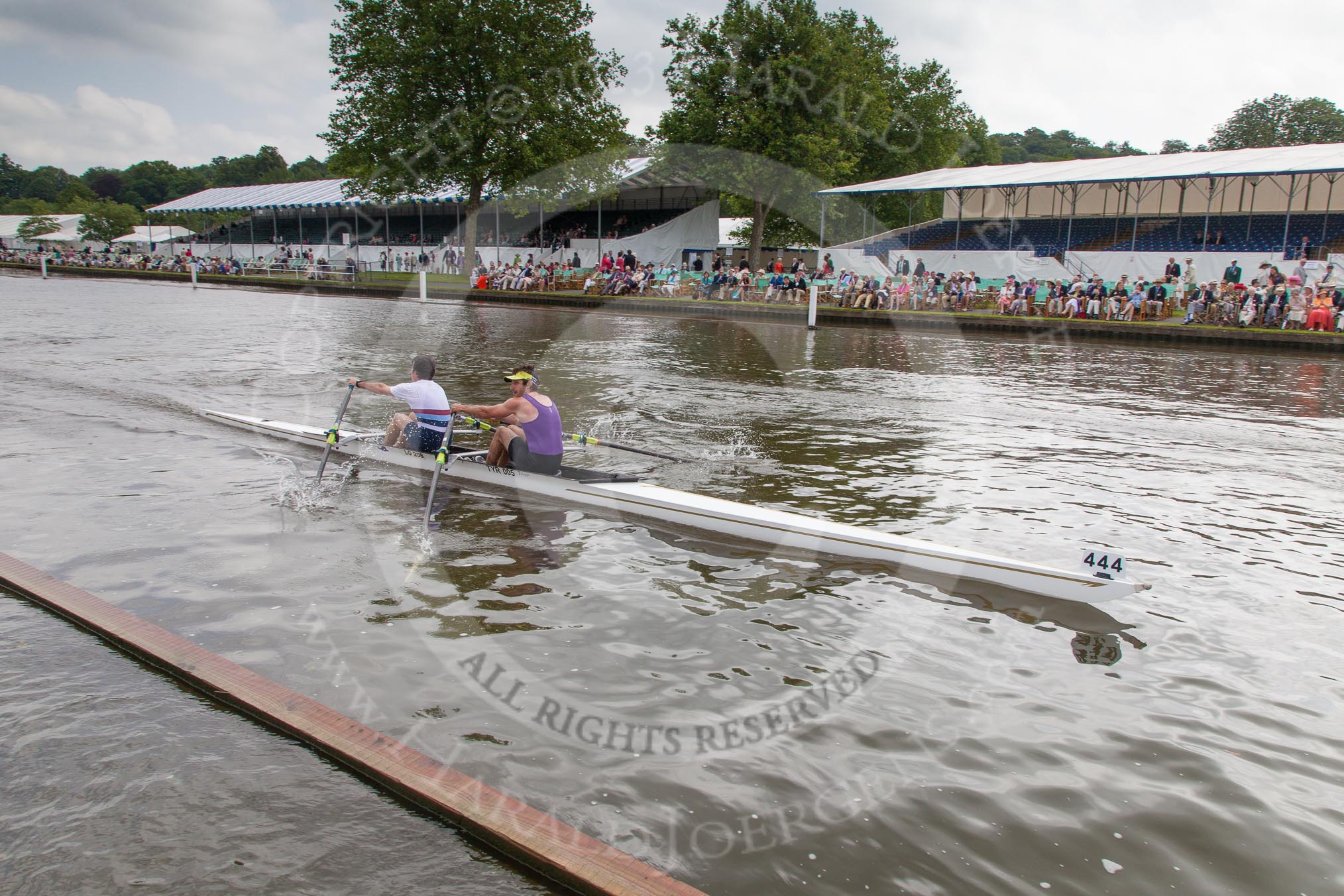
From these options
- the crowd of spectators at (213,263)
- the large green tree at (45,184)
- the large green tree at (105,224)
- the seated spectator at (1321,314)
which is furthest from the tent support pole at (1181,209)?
the large green tree at (45,184)

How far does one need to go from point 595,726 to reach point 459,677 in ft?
3.06

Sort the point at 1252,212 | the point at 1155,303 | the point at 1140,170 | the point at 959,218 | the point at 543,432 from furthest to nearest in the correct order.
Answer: the point at 959,218 < the point at 1252,212 < the point at 1140,170 < the point at 1155,303 < the point at 543,432

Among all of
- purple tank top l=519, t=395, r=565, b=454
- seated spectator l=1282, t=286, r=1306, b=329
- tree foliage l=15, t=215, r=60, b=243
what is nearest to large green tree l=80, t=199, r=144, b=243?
tree foliage l=15, t=215, r=60, b=243

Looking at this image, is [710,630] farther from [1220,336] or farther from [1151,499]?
[1220,336]

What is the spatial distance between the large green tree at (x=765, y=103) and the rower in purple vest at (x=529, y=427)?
31846 millimetres

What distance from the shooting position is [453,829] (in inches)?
141

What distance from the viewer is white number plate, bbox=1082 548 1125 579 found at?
5785mm

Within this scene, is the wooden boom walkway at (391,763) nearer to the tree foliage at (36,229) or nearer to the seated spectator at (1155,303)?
the seated spectator at (1155,303)

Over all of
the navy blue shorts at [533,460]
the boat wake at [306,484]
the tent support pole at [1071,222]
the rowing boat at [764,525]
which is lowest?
the boat wake at [306,484]

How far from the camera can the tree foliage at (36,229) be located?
76.2 meters

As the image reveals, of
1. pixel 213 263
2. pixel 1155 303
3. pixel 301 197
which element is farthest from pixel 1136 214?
pixel 213 263

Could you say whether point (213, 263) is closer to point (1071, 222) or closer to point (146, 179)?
point (1071, 222)

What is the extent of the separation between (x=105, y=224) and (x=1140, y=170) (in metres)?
80.7

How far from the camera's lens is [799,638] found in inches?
219
